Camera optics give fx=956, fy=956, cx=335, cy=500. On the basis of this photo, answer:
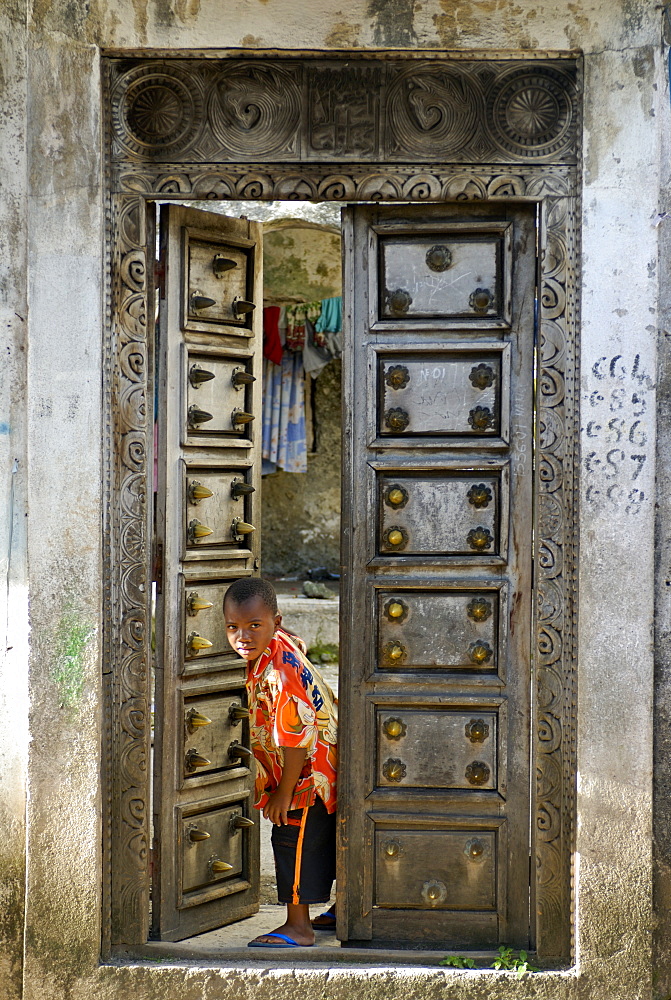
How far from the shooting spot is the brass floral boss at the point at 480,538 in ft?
11.3

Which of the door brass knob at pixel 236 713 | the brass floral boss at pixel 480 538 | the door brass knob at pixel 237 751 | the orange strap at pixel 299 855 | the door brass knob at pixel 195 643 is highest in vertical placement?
the brass floral boss at pixel 480 538

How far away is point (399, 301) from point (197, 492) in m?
1.04

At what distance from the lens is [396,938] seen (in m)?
3.46

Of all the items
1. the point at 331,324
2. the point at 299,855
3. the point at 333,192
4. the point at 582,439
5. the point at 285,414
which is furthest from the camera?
the point at 285,414

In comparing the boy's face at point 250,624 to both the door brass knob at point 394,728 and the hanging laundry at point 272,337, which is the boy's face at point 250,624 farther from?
the hanging laundry at point 272,337

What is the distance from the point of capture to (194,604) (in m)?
3.66

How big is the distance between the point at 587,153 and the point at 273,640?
2016 millimetres

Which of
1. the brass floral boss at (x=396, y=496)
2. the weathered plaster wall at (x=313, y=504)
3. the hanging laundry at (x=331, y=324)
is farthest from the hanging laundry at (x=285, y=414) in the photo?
the brass floral boss at (x=396, y=496)

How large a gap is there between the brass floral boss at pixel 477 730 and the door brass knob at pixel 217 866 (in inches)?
44.5

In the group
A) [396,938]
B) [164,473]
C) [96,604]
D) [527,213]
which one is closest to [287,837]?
[396,938]

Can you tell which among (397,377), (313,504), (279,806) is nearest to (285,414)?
(313,504)

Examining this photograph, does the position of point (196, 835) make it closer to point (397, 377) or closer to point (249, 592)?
point (249, 592)

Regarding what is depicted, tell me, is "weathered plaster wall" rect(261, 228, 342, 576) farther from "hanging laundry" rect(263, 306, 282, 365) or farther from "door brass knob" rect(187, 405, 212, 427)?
"door brass knob" rect(187, 405, 212, 427)

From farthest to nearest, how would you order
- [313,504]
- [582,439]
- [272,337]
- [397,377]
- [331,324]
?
[313,504]
[272,337]
[331,324]
[397,377]
[582,439]
